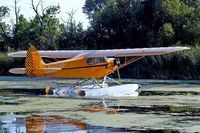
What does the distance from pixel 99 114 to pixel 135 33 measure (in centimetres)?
2891

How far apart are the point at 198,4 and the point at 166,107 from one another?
97.3 feet

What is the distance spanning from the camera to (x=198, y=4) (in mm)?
43156

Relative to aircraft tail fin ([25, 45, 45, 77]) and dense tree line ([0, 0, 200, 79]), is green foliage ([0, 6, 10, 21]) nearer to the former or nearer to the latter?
dense tree line ([0, 0, 200, 79])

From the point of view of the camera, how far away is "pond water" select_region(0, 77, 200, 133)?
10.7 m

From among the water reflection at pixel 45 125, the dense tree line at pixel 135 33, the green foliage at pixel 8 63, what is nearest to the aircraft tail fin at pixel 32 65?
the water reflection at pixel 45 125

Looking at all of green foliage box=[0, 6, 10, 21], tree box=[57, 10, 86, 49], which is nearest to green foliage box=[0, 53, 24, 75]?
tree box=[57, 10, 86, 49]

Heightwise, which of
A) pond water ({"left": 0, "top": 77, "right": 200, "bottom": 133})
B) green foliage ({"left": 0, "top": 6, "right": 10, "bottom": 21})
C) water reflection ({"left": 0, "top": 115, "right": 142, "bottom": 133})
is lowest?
pond water ({"left": 0, "top": 77, "right": 200, "bottom": 133})

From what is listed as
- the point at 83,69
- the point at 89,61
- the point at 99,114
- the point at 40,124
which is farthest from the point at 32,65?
the point at 40,124

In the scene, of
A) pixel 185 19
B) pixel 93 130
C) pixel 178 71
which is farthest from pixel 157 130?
pixel 185 19

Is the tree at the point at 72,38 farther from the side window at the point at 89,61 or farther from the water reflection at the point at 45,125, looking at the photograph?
the water reflection at the point at 45,125

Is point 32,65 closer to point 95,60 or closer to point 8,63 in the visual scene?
point 95,60

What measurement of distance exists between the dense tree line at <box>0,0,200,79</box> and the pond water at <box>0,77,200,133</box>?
594 inches

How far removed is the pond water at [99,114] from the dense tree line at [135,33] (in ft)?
49.5

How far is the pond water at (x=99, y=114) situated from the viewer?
1073cm
